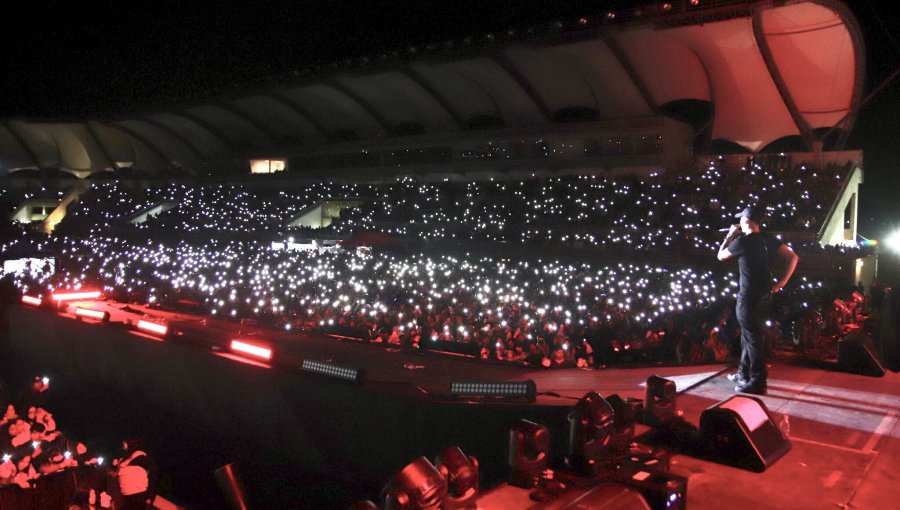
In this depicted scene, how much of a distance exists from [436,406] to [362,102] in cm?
2990

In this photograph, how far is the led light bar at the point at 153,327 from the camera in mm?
10531

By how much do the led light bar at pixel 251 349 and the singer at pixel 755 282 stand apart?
19.7 feet

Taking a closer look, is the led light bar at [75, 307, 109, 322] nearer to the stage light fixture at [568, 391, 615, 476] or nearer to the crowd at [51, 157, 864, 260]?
the crowd at [51, 157, 864, 260]

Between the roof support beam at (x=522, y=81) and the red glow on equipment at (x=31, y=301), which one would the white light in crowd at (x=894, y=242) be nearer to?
the roof support beam at (x=522, y=81)

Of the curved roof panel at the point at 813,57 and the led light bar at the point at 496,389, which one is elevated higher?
the curved roof panel at the point at 813,57

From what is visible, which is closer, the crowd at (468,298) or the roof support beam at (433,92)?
the crowd at (468,298)

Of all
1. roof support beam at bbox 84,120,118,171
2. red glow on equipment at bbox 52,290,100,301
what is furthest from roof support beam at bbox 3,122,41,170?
red glow on equipment at bbox 52,290,100,301

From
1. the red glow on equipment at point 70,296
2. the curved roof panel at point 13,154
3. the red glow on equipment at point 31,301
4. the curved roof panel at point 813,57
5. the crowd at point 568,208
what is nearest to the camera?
the red glow on equipment at point 31,301

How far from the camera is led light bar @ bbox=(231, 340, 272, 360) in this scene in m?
8.62

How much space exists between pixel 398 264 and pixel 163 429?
7698mm

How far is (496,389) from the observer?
6.41 meters

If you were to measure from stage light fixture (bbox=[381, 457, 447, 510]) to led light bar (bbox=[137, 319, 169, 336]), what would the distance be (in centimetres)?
861

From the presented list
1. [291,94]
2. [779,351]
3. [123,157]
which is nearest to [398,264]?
[779,351]

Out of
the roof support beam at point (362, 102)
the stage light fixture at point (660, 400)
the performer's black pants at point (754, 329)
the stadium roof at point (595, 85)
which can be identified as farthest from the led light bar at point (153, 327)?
the roof support beam at point (362, 102)
